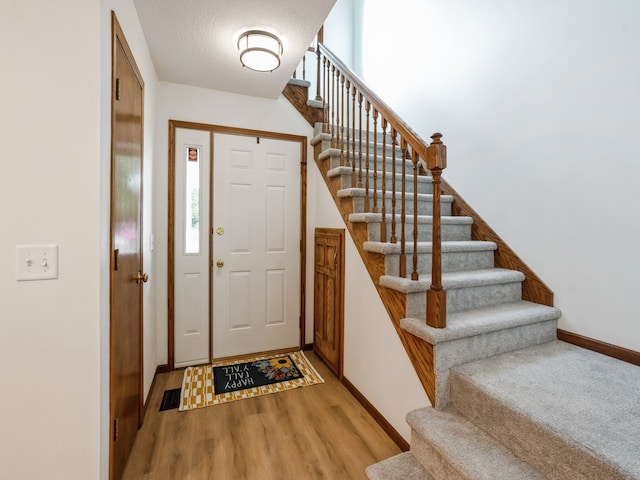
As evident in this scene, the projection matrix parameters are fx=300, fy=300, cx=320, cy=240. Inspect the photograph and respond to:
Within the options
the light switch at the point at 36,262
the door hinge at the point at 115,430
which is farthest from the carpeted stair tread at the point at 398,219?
the door hinge at the point at 115,430

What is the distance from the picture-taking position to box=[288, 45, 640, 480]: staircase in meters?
1.07

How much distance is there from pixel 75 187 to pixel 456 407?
1850 millimetres

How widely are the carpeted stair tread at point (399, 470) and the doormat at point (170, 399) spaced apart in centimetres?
140

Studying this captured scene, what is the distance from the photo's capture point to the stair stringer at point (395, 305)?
148cm

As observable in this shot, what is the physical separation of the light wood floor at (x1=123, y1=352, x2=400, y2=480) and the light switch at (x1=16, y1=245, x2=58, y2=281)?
114 cm

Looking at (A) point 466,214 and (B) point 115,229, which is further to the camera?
(A) point 466,214

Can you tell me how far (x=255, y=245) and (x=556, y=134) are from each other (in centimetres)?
238

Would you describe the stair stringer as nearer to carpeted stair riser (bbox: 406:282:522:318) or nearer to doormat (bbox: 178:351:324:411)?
carpeted stair riser (bbox: 406:282:522:318)

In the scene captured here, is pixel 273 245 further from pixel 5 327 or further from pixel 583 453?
pixel 583 453

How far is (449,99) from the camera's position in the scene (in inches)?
104

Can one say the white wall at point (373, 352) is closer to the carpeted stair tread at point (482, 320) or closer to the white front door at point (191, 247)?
the carpeted stair tread at point (482, 320)

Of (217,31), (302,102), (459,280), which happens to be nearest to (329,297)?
(459,280)

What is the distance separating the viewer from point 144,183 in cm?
200

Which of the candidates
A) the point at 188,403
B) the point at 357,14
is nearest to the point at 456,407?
the point at 188,403
